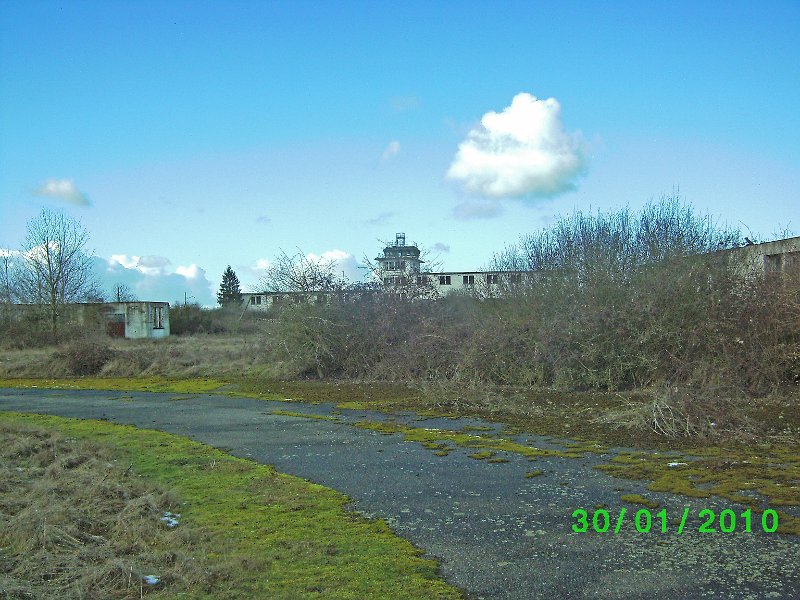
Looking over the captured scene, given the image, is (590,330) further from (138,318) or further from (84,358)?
(138,318)

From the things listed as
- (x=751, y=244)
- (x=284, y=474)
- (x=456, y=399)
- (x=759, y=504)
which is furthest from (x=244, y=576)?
(x=751, y=244)

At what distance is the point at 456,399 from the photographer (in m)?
14.6

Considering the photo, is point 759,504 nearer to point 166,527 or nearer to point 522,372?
point 166,527

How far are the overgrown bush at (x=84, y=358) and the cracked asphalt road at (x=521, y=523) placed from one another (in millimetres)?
15318

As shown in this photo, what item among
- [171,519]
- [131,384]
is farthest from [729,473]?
[131,384]

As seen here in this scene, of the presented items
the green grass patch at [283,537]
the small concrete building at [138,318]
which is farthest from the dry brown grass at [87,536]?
the small concrete building at [138,318]

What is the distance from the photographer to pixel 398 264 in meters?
24.6

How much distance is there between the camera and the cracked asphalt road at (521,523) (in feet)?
15.0

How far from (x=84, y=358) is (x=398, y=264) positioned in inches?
471

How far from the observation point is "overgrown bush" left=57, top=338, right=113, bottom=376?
24609 mm

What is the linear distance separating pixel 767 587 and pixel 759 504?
206 cm

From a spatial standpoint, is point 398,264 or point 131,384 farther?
point 398,264

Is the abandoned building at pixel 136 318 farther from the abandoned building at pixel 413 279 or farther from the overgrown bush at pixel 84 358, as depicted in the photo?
the abandoned building at pixel 413 279

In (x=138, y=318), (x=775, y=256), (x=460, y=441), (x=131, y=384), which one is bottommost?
(x=460, y=441)
